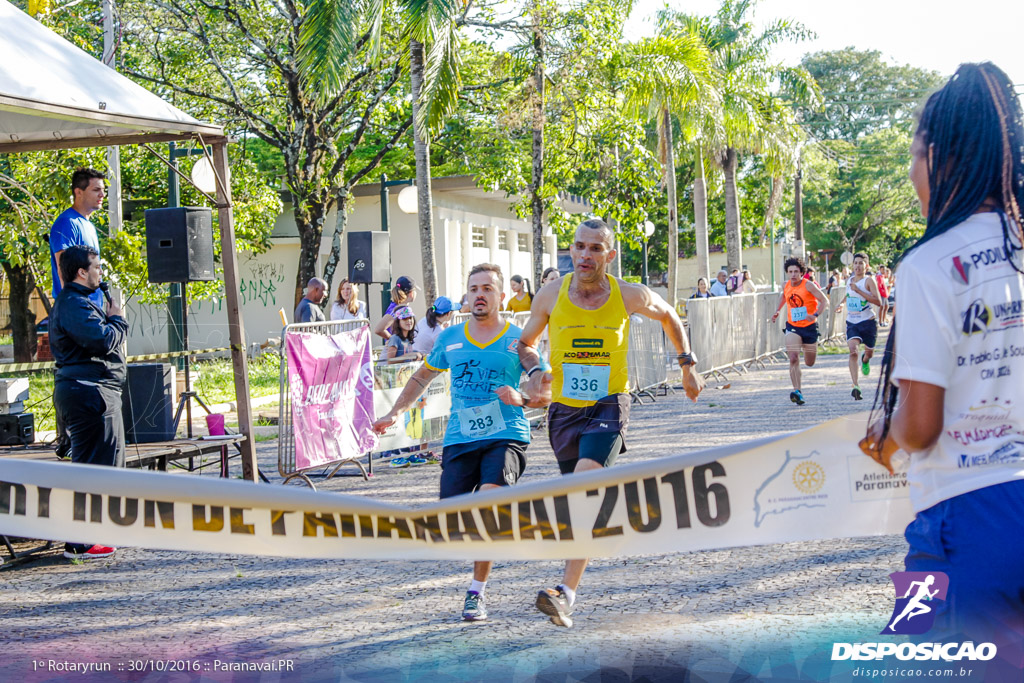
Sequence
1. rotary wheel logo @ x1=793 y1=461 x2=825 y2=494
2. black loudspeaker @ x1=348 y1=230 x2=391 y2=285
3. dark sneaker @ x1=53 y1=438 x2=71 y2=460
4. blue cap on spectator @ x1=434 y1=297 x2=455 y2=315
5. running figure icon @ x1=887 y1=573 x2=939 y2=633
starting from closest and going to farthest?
running figure icon @ x1=887 y1=573 x2=939 y2=633, rotary wheel logo @ x1=793 y1=461 x2=825 y2=494, dark sneaker @ x1=53 y1=438 x2=71 y2=460, blue cap on spectator @ x1=434 y1=297 x2=455 y2=315, black loudspeaker @ x1=348 y1=230 x2=391 y2=285

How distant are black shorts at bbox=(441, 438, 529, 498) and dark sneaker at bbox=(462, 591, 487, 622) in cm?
53

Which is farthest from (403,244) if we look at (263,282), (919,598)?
(919,598)

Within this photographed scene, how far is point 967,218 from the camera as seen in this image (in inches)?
86.5

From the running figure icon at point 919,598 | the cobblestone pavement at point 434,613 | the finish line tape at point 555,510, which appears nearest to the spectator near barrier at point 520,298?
the cobblestone pavement at point 434,613

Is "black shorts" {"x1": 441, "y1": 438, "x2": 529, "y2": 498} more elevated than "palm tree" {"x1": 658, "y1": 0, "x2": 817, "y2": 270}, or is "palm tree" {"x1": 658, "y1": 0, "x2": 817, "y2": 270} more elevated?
"palm tree" {"x1": 658, "y1": 0, "x2": 817, "y2": 270}

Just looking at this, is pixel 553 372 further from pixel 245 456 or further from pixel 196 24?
pixel 196 24

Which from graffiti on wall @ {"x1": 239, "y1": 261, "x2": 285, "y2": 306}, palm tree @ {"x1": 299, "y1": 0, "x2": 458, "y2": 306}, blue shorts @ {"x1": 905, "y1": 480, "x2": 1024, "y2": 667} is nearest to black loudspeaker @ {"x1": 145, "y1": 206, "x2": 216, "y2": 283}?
palm tree @ {"x1": 299, "y1": 0, "x2": 458, "y2": 306}

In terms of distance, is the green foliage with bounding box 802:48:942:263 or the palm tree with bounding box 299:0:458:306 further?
the green foliage with bounding box 802:48:942:263

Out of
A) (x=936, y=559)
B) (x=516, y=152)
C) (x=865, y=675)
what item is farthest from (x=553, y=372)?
(x=516, y=152)

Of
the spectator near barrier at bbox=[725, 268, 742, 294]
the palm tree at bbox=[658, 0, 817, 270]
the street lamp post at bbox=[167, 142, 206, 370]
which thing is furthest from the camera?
the palm tree at bbox=[658, 0, 817, 270]

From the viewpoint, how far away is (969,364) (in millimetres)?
2148

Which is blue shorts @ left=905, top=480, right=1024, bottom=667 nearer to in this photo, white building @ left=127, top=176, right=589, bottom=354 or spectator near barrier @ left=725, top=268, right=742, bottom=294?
white building @ left=127, top=176, right=589, bottom=354

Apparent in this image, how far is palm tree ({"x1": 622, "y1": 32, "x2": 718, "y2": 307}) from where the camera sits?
863 inches

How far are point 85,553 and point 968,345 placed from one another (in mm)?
6391
